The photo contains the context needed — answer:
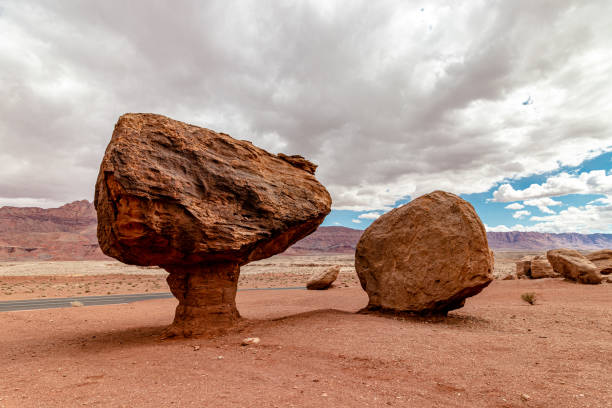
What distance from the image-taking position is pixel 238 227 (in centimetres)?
834

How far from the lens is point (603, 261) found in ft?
76.5

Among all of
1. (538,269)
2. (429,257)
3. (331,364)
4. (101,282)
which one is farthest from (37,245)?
(331,364)

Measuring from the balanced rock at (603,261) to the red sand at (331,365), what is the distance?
16124 millimetres

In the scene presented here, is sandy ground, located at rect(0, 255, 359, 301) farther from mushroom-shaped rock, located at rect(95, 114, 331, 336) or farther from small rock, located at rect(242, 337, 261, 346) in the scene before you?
small rock, located at rect(242, 337, 261, 346)

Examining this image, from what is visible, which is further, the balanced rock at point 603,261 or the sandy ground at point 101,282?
the sandy ground at point 101,282

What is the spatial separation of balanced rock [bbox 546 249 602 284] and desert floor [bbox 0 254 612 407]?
33.3ft


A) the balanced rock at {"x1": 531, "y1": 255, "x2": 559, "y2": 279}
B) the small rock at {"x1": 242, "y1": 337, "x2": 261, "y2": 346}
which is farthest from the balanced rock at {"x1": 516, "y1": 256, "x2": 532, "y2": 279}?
the small rock at {"x1": 242, "y1": 337, "x2": 261, "y2": 346}

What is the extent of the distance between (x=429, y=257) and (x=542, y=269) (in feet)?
63.2

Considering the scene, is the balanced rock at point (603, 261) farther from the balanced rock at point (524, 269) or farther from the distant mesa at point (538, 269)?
the balanced rock at point (524, 269)

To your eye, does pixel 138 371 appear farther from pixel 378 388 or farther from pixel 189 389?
pixel 378 388

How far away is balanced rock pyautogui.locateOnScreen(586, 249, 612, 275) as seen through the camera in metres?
22.2

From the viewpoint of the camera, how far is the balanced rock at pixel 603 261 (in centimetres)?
2216

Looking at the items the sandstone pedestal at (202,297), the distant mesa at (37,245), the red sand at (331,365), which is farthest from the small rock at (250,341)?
the distant mesa at (37,245)

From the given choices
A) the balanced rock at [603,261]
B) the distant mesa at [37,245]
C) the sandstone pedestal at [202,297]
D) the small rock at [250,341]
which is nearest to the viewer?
the small rock at [250,341]
